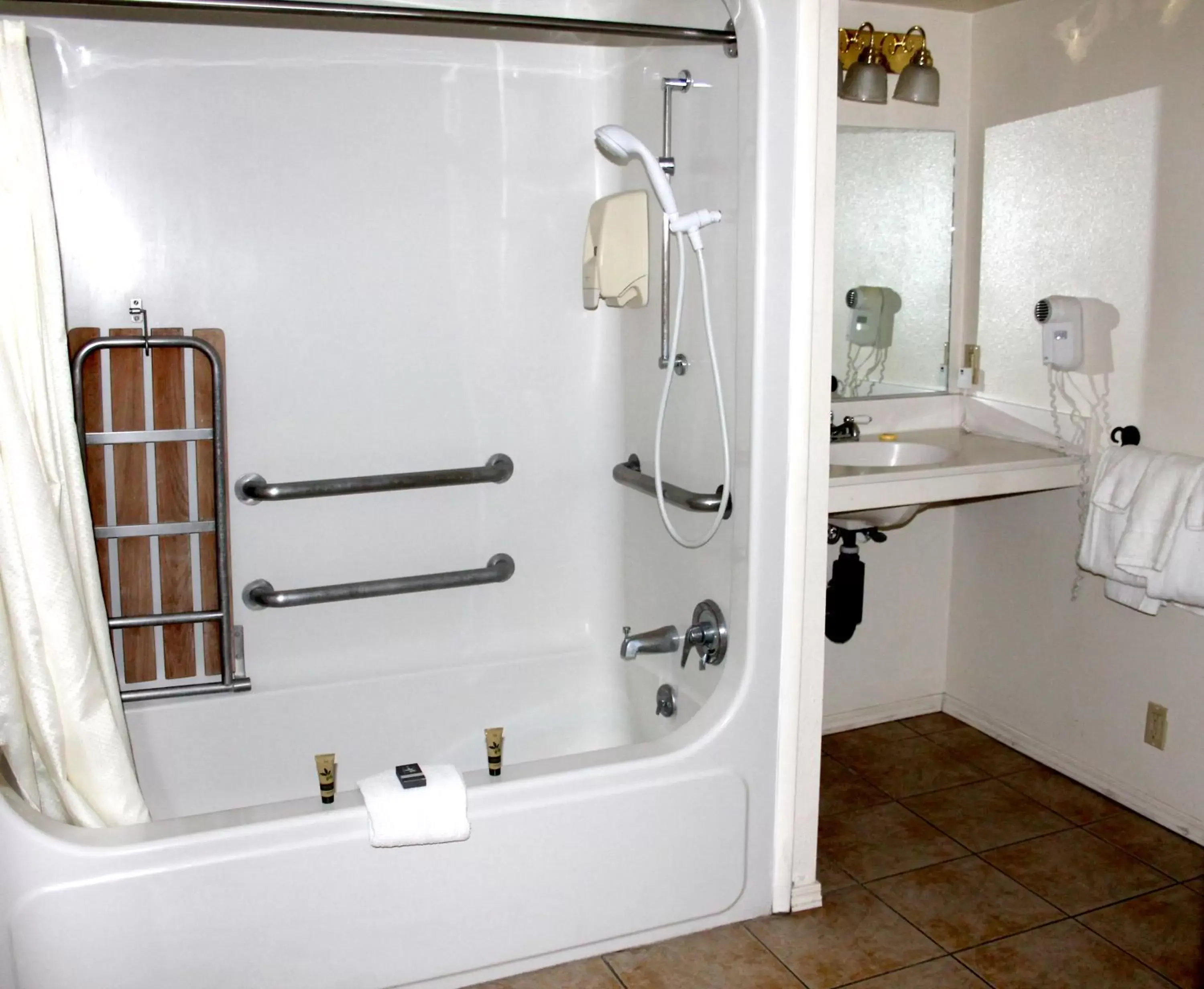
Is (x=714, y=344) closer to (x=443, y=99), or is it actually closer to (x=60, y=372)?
(x=443, y=99)

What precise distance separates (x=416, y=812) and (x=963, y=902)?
1245 millimetres

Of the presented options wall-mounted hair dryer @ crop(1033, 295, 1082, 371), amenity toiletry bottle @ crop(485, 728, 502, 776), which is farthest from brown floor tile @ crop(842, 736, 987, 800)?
amenity toiletry bottle @ crop(485, 728, 502, 776)

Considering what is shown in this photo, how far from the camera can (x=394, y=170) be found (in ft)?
8.60

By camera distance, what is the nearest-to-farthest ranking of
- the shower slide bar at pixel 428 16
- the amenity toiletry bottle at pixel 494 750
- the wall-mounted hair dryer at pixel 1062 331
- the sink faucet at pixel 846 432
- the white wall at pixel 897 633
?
the shower slide bar at pixel 428 16 < the amenity toiletry bottle at pixel 494 750 < the wall-mounted hair dryer at pixel 1062 331 < the sink faucet at pixel 846 432 < the white wall at pixel 897 633

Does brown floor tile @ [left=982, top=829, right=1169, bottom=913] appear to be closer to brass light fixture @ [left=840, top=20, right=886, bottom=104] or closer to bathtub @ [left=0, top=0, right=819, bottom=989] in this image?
bathtub @ [left=0, top=0, right=819, bottom=989]

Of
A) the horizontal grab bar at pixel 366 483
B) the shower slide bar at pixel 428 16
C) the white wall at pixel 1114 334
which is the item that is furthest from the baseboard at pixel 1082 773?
the shower slide bar at pixel 428 16

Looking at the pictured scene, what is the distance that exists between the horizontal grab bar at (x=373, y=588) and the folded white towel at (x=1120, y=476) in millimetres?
1431

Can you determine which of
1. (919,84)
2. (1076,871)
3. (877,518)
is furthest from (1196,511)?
(919,84)

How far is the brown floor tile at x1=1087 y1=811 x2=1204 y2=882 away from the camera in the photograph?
2.60 meters

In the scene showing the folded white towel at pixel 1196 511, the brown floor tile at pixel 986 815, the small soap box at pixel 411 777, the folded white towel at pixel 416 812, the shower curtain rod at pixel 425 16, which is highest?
the shower curtain rod at pixel 425 16

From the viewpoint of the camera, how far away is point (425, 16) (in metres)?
1.99

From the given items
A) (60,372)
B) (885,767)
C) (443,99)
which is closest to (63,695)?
(60,372)

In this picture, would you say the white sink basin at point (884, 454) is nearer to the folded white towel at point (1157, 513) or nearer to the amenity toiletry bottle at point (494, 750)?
the folded white towel at point (1157, 513)

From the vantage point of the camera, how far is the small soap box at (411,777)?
199 cm
